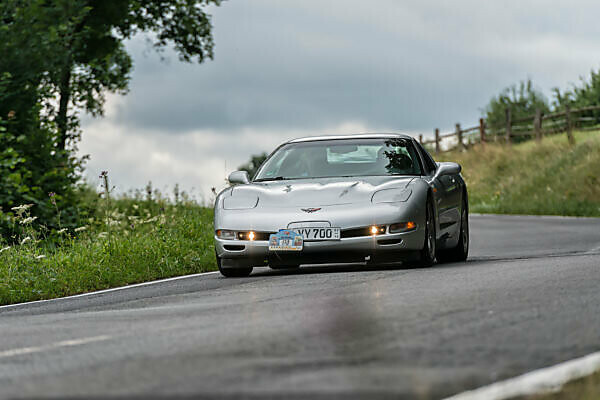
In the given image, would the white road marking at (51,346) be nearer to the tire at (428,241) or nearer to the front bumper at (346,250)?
the front bumper at (346,250)

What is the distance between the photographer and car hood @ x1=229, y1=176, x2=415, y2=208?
10219 millimetres

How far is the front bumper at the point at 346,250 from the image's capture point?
998 cm

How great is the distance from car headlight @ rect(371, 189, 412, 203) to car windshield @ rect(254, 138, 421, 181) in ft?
2.47

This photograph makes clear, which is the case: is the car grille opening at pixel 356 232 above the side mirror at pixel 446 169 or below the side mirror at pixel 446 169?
below

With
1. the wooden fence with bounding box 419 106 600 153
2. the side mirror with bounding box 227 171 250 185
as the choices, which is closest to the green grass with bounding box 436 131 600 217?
the wooden fence with bounding box 419 106 600 153

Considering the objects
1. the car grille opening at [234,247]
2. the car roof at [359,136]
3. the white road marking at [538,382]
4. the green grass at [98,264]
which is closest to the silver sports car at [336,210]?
the car grille opening at [234,247]

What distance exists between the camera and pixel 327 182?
10.6m

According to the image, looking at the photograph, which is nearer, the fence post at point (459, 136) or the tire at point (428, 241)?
the tire at point (428, 241)

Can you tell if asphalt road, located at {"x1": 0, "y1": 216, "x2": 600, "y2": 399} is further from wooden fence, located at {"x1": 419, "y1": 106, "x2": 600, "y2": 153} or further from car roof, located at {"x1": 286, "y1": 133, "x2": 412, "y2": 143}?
wooden fence, located at {"x1": 419, "y1": 106, "x2": 600, "y2": 153}

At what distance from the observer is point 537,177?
38406 mm

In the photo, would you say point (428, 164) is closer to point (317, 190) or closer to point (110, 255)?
point (317, 190)

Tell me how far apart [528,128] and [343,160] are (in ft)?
144

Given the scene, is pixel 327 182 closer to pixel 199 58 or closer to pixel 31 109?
pixel 31 109

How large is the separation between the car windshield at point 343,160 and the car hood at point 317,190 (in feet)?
1.20
